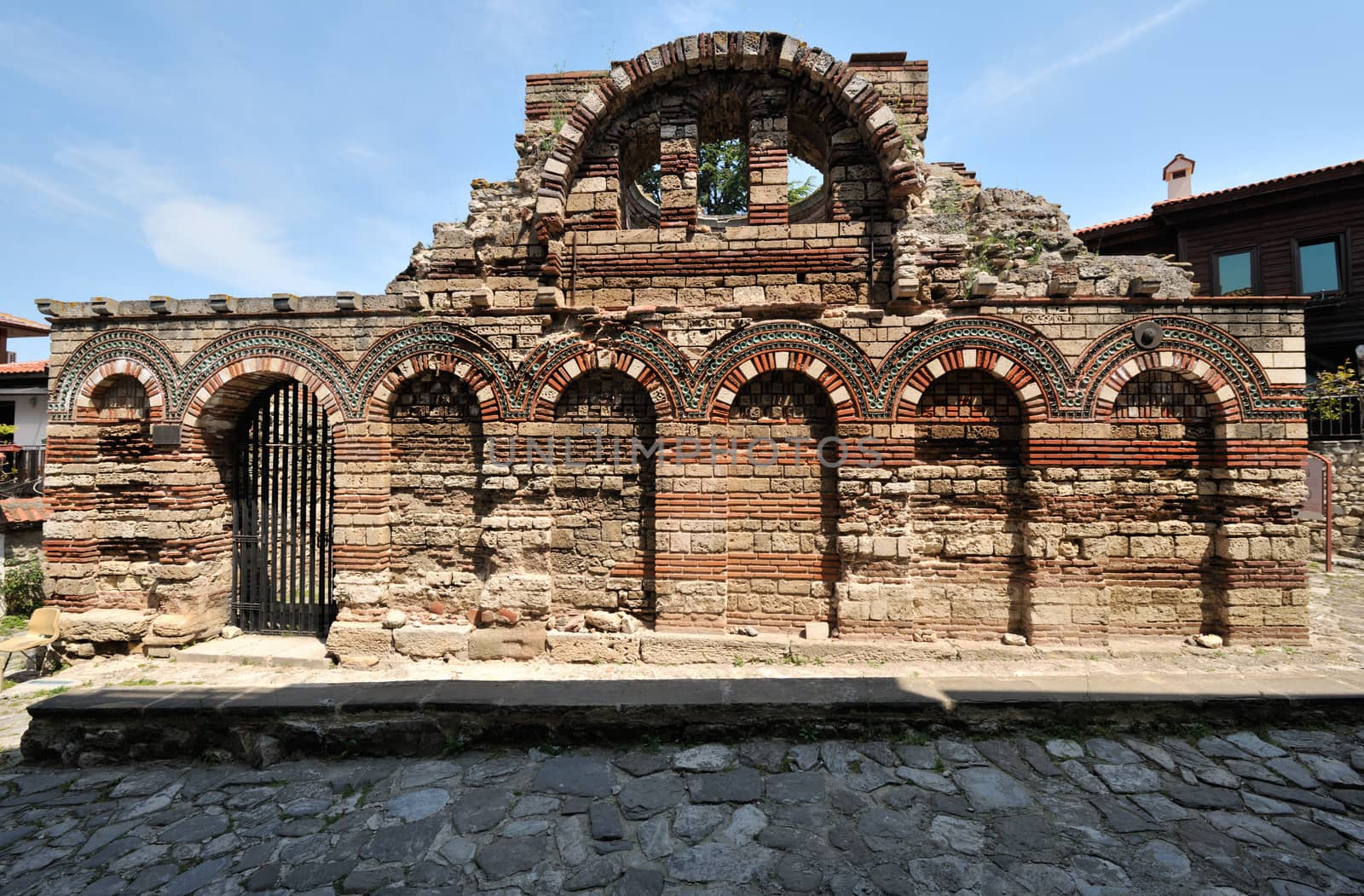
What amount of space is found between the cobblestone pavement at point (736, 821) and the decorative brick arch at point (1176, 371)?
3.20 m

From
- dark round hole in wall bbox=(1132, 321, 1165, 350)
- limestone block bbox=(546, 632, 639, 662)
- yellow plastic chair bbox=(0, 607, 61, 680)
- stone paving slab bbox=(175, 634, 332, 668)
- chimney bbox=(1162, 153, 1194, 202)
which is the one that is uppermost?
chimney bbox=(1162, 153, 1194, 202)

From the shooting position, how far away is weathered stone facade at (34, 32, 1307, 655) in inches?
246

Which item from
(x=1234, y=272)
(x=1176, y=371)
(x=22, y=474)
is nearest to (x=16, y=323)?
(x=22, y=474)

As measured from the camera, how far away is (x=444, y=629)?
6.60 m

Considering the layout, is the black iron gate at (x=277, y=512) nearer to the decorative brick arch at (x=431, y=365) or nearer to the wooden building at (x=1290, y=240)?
the decorative brick arch at (x=431, y=365)

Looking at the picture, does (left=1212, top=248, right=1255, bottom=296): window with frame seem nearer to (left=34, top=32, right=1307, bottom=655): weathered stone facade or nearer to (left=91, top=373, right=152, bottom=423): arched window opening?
(left=34, top=32, right=1307, bottom=655): weathered stone facade

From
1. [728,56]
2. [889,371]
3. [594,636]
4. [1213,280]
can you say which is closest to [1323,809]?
[889,371]

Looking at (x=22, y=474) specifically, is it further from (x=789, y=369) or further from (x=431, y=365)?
(x=789, y=369)

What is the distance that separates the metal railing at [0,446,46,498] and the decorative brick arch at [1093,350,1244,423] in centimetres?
1640

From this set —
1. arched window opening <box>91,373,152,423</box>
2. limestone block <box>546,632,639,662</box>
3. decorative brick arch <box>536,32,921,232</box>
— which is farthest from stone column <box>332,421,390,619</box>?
decorative brick arch <box>536,32,921,232</box>

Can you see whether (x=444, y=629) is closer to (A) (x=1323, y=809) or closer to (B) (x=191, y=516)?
(B) (x=191, y=516)

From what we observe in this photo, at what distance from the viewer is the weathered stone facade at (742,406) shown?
6.25m

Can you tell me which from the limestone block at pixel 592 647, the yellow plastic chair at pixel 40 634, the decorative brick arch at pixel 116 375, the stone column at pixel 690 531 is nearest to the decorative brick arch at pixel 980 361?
the stone column at pixel 690 531

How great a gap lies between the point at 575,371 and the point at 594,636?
3.09 metres
